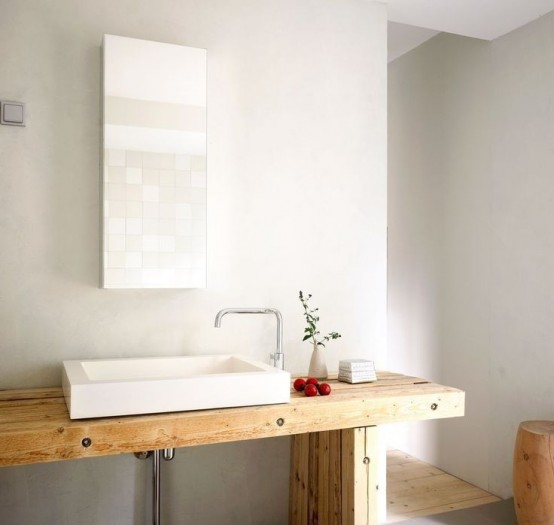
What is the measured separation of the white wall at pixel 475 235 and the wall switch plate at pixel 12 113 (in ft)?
8.20

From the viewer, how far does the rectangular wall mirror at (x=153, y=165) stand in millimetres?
2252

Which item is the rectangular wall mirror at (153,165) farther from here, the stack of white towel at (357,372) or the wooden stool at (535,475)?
the wooden stool at (535,475)

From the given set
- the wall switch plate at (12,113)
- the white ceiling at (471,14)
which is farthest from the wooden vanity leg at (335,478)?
the white ceiling at (471,14)

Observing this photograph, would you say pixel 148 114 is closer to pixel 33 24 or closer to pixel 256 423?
pixel 33 24

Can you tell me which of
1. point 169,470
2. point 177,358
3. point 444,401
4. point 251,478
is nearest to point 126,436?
point 177,358

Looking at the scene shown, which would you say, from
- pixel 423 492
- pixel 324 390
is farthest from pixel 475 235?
pixel 324 390

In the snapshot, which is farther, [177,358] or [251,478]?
[251,478]

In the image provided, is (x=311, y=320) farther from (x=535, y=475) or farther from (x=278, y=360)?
(x=535, y=475)

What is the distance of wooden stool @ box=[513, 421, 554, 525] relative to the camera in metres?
2.58

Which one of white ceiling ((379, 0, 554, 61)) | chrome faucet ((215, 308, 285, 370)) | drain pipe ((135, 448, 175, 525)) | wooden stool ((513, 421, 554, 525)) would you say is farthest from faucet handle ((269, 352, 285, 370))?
white ceiling ((379, 0, 554, 61))

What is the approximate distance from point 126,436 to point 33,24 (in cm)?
159

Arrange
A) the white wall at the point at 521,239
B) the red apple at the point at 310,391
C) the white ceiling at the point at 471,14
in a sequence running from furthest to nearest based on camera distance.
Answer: the white wall at the point at 521,239 → the white ceiling at the point at 471,14 → the red apple at the point at 310,391

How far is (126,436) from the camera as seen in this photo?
5.62 feet

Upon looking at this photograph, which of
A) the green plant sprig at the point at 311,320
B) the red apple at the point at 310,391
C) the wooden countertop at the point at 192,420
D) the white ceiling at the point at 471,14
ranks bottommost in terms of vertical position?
the wooden countertop at the point at 192,420
